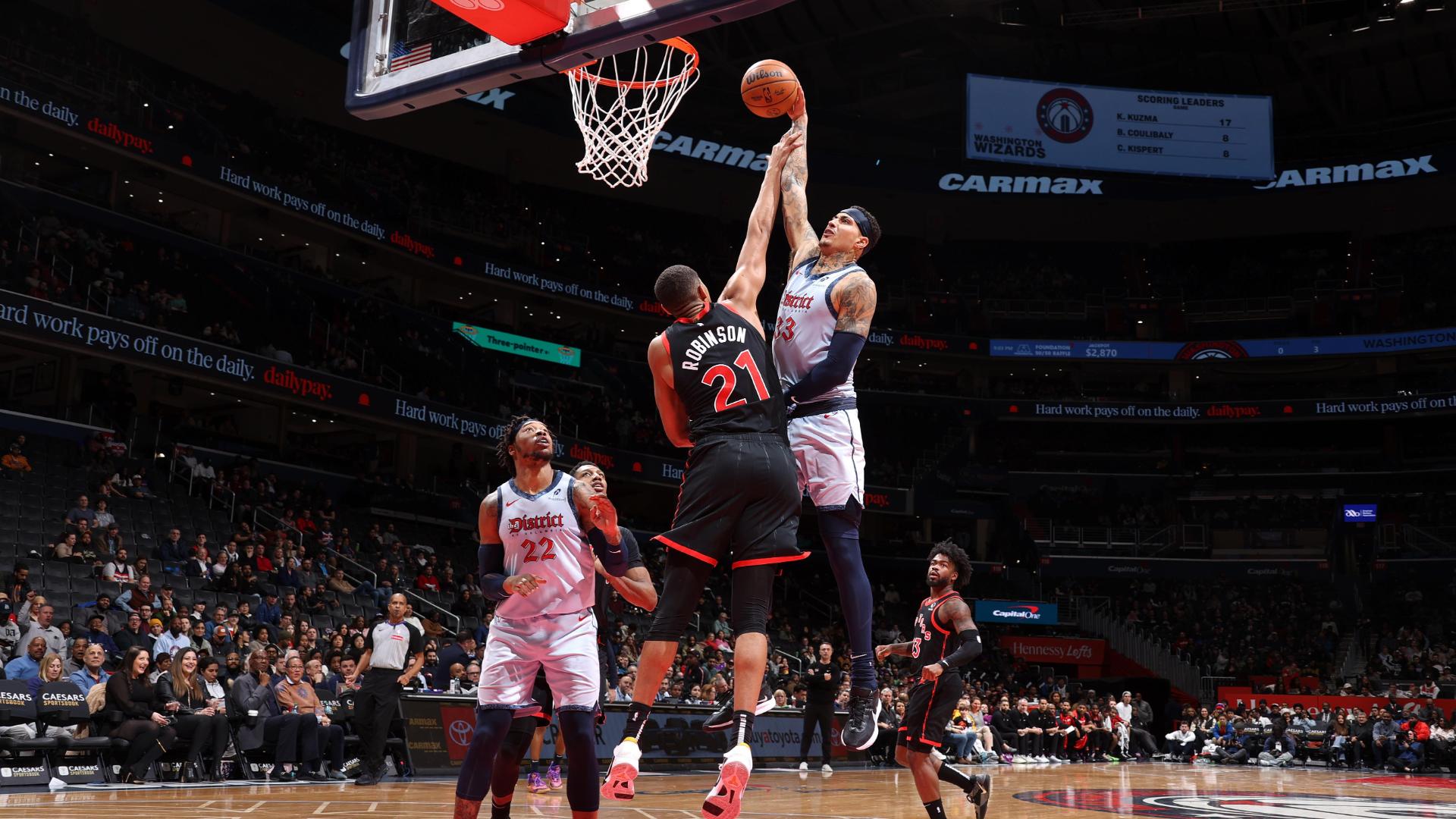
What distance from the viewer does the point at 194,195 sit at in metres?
31.1

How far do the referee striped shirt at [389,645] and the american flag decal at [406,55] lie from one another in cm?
648

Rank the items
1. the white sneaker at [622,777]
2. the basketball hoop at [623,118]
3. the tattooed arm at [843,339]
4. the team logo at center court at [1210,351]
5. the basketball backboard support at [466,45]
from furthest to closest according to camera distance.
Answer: the team logo at center court at [1210,351] < the basketball hoop at [623,118] < the basketball backboard support at [466,45] < the tattooed arm at [843,339] < the white sneaker at [622,777]

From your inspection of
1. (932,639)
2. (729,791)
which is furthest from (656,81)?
(729,791)

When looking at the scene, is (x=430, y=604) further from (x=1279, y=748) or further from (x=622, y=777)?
(x=622, y=777)

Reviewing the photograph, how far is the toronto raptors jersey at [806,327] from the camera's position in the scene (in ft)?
19.1

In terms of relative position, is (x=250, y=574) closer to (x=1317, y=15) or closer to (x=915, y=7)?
(x=915, y=7)

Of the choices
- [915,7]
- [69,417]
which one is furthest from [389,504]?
[915,7]

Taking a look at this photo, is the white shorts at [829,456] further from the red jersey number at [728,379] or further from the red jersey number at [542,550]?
the red jersey number at [542,550]

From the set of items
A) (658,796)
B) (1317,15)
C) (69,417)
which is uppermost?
(1317,15)

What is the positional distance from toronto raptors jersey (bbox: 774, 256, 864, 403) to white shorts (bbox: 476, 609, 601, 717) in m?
1.64

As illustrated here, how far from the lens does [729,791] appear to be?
475 centimetres

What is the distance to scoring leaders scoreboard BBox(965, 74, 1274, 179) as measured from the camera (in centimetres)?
3528

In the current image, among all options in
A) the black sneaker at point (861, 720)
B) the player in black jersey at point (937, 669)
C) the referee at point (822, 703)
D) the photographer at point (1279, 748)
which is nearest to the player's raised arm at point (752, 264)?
the black sneaker at point (861, 720)

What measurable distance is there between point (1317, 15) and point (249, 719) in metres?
32.9
